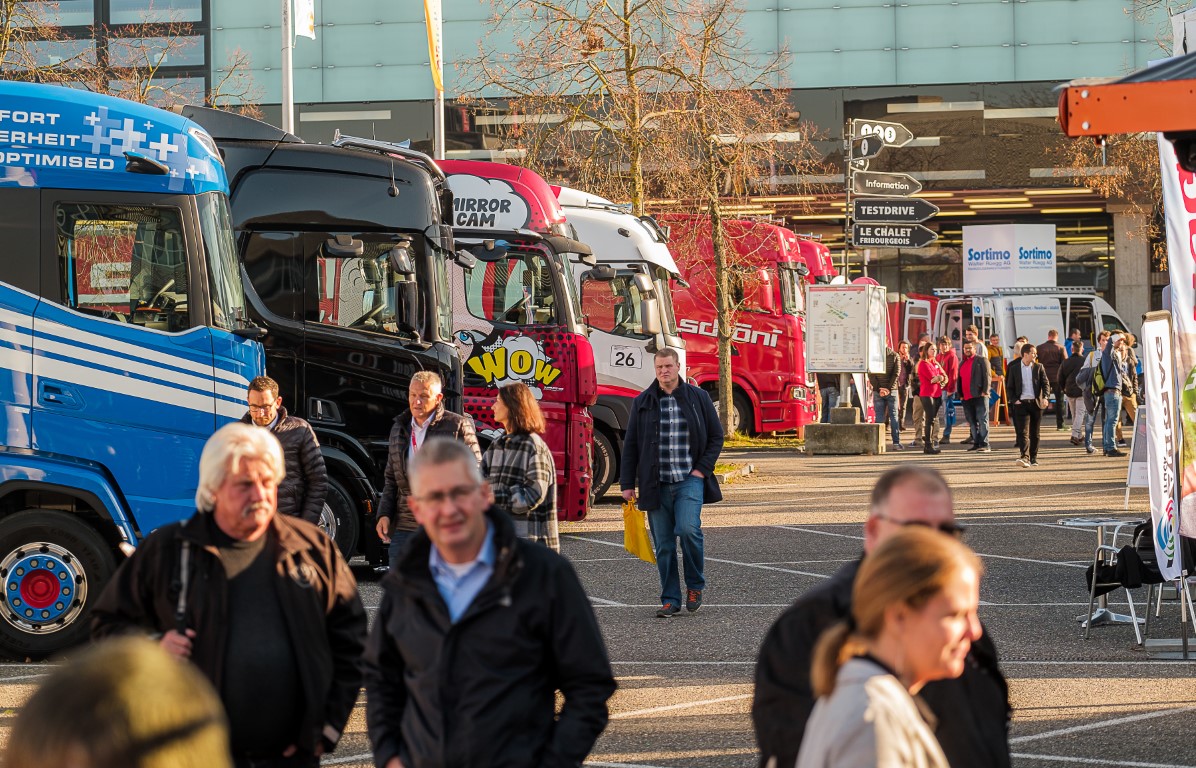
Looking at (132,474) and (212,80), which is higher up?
(212,80)

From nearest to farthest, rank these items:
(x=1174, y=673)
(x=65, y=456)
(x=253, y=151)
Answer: (x=1174, y=673), (x=65, y=456), (x=253, y=151)

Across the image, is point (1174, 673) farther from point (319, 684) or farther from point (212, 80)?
point (212, 80)

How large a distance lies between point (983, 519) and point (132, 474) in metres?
9.71

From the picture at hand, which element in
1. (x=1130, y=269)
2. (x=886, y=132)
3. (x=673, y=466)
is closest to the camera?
(x=673, y=466)

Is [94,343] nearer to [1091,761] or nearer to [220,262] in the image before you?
[220,262]

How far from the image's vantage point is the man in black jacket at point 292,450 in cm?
908

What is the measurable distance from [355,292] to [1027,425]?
13.2m

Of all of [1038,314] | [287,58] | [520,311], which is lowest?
[520,311]

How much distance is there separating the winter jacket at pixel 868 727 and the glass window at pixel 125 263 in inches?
314

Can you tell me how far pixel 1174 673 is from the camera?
896 cm

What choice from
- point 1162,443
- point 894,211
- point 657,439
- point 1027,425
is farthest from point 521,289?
point 1027,425

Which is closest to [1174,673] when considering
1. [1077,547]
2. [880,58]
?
[1077,547]

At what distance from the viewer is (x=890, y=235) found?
23.8 m

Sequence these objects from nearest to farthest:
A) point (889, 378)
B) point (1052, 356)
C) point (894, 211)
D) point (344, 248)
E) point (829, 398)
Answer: point (344, 248) < point (894, 211) < point (1052, 356) < point (829, 398) < point (889, 378)
